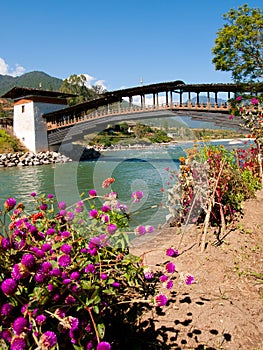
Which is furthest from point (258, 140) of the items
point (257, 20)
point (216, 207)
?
point (257, 20)

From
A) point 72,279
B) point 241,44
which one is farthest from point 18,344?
point 241,44

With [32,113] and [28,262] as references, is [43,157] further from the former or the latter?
[28,262]

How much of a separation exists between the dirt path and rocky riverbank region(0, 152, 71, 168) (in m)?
23.4

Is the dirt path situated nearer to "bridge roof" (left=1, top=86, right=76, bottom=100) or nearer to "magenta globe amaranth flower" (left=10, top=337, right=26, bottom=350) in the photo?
"magenta globe amaranth flower" (left=10, top=337, right=26, bottom=350)

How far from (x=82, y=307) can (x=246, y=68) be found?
12.9m

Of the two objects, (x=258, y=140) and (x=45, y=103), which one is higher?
(x=45, y=103)

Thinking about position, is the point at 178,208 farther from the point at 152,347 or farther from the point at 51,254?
the point at 51,254

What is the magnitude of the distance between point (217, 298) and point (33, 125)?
3102cm

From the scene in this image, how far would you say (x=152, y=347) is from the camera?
Result: 179 cm

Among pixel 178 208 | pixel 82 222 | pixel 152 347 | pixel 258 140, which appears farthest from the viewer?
pixel 258 140

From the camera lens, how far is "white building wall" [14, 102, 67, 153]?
30734 millimetres

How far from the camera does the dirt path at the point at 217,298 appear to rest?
72.9 inches

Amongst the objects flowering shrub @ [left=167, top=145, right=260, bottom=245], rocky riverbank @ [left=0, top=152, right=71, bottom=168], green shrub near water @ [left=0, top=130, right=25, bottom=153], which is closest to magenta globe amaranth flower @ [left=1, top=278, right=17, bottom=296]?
flowering shrub @ [left=167, top=145, right=260, bottom=245]

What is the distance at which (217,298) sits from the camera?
2244mm
